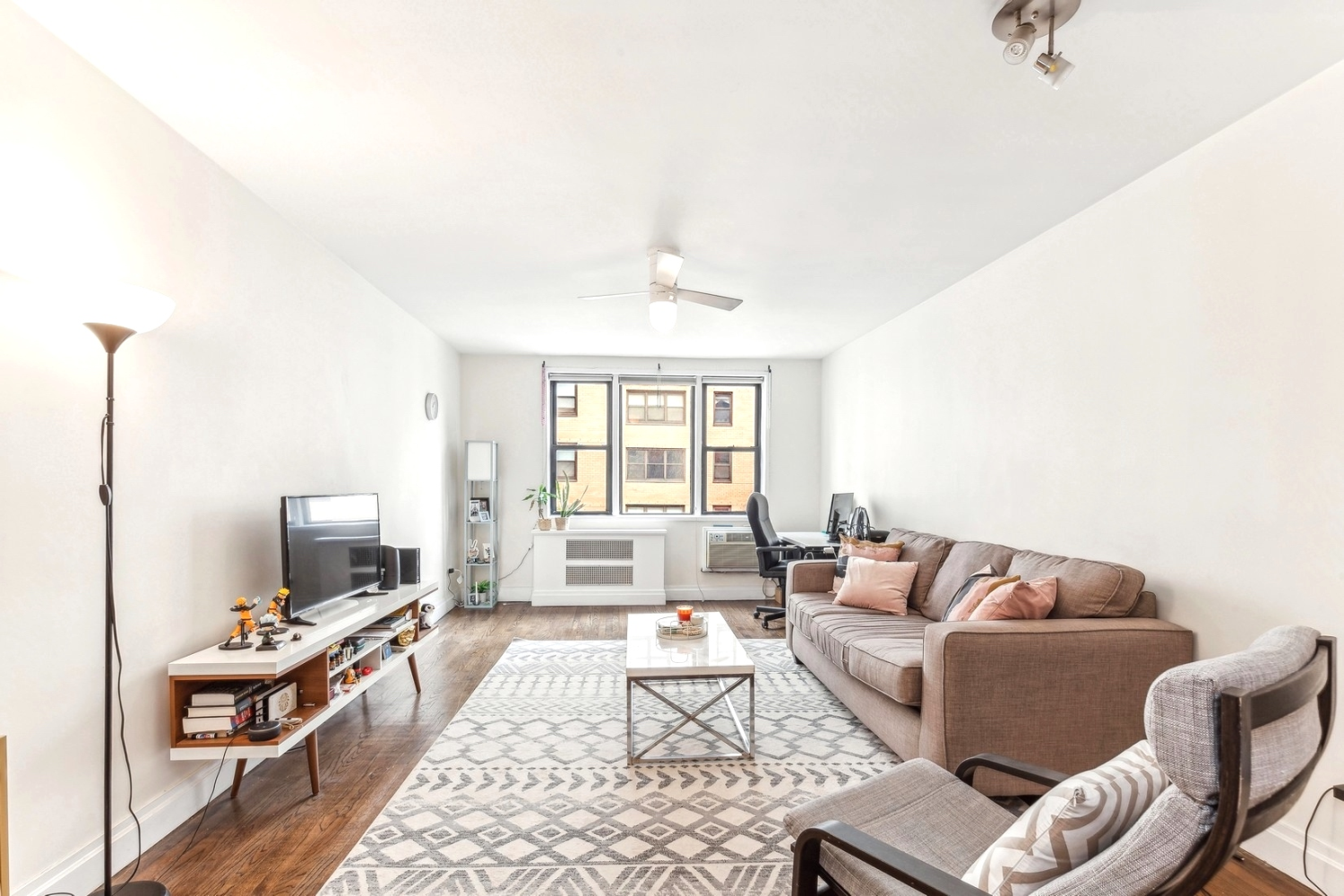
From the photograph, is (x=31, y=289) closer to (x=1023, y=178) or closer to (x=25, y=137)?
(x=25, y=137)

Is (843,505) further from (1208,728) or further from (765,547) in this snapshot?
(1208,728)

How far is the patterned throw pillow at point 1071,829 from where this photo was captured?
1.21 m

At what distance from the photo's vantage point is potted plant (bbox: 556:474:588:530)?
6.96 meters

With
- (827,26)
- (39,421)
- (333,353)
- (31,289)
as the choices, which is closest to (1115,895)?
(827,26)

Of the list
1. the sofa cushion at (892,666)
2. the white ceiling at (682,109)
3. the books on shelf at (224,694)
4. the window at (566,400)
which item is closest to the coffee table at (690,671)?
the sofa cushion at (892,666)

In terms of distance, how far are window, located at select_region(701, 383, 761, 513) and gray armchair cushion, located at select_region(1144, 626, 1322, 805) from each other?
636 centimetres

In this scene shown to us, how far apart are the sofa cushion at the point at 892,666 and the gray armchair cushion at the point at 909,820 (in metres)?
0.87

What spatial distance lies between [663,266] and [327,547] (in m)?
2.17

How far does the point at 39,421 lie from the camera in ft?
6.37

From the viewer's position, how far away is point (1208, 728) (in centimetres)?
100

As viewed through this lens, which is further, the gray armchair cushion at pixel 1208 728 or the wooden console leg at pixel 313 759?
the wooden console leg at pixel 313 759

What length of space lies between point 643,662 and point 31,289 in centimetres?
244

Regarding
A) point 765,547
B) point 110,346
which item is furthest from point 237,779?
point 765,547

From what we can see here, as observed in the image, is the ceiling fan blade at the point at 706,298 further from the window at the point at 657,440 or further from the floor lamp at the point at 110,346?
the window at the point at 657,440
